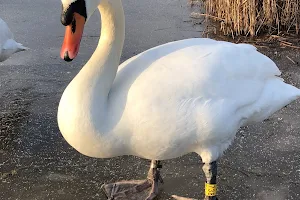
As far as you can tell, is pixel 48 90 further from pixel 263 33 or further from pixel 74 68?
pixel 263 33

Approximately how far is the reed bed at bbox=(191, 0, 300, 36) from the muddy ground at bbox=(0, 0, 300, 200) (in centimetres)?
72

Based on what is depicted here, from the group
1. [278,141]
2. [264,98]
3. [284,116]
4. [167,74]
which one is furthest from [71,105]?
[284,116]

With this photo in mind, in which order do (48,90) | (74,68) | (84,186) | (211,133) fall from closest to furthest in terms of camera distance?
1. (211,133)
2. (84,186)
3. (48,90)
4. (74,68)

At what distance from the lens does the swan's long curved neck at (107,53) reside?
9.66ft

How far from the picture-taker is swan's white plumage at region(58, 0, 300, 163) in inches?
111

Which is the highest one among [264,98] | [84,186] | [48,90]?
[264,98]

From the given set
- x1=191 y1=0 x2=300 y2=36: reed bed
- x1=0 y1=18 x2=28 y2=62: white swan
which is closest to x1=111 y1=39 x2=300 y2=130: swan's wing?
x1=0 y1=18 x2=28 y2=62: white swan

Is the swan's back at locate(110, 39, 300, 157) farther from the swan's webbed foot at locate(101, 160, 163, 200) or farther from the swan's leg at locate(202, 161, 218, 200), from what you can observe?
the swan's webbed foot at locate(101, 160, 163, 200)

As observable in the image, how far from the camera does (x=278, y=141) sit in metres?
4.11

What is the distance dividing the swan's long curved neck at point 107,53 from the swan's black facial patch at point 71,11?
0.92 feet

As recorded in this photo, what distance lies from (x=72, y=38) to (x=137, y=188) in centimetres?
138

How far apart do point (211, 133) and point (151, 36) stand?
373 centimetres

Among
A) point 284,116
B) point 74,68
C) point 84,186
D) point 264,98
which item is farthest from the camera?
point 74,68

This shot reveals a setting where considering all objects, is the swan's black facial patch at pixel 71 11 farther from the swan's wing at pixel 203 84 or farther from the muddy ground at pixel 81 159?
the muddy ground at pixel 81 159
